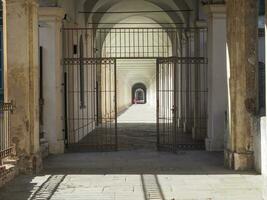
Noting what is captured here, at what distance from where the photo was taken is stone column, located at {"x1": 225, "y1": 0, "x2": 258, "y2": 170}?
36.6 ft

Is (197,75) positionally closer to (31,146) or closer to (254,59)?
(254,59)

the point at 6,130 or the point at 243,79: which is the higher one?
the point at 243,79

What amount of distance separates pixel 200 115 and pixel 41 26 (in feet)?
22.1

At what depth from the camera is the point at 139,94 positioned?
9225 cm

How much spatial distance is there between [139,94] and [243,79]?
266 ft

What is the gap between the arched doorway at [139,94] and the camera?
83631 millimetres

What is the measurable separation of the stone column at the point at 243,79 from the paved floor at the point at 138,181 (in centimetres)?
58

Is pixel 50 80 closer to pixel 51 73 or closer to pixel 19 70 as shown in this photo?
pixel 51 73

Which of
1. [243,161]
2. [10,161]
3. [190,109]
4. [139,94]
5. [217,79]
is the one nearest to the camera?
[10,161]

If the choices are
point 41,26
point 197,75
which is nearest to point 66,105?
point 41,26

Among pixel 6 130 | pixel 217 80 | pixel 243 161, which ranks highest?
pixel 217 80

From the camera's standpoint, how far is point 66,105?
16.5 metres

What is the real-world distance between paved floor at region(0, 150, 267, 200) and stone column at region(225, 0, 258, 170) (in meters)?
0.58

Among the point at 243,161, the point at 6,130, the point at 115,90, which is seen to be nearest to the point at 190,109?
the point at 115,90
